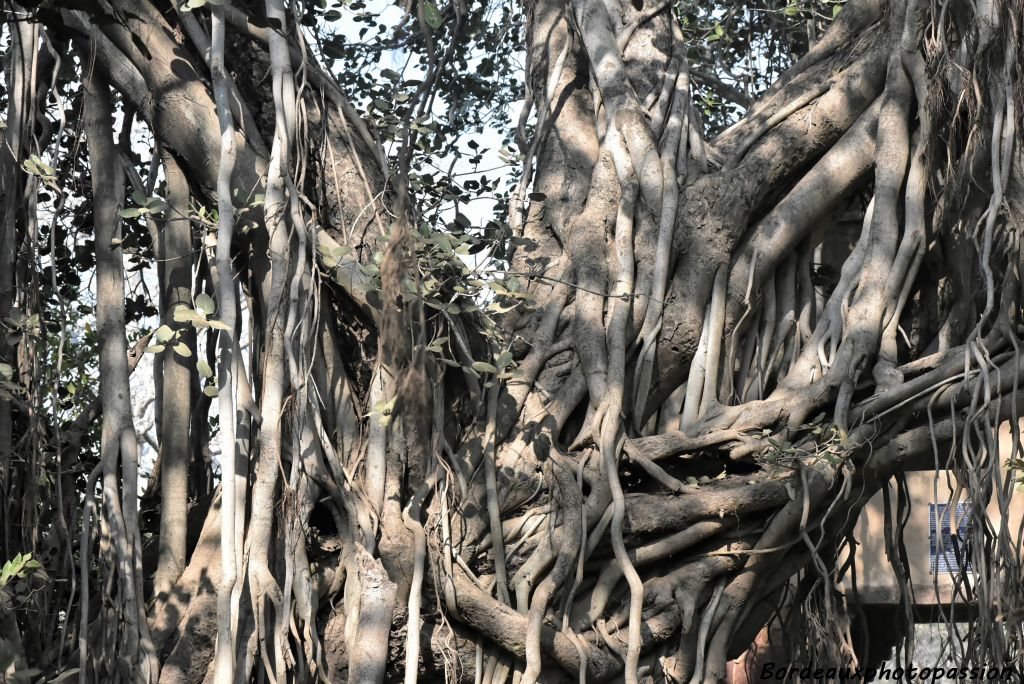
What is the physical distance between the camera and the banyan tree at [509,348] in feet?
7.48

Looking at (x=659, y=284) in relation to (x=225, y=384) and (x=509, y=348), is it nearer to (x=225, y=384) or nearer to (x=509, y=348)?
(x=509, y=348)

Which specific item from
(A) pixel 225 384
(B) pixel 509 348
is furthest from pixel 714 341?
(A) pixel 225 384

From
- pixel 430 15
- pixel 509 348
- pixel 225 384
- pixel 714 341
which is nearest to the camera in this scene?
pixel 225 384

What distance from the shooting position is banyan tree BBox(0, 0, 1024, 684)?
2.28 meters

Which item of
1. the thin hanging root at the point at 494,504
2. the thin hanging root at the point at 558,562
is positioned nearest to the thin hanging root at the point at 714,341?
the thin hanging root at the point at 558,562

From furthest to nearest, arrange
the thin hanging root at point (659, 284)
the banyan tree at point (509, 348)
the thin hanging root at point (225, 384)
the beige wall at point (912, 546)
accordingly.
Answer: the beige wall at point (912, 546), the thin hanging root at point (659, 284), the banyan tree at point (509, 348), the thin hanging root at point (225, 384)

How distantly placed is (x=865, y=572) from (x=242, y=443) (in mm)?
4279

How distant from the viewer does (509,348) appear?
262 centimetres

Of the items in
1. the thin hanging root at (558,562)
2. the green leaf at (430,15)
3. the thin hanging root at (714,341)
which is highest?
the green leaf at (430,15)

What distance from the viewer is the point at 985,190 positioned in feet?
9.37

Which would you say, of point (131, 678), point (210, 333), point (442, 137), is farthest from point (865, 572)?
point (131, 678)

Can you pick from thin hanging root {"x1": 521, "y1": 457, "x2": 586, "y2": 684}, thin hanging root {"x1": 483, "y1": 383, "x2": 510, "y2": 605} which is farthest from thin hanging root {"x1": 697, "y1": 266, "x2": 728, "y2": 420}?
thin hanging root {"x1": 483, "y1": 383, "x2": 510, "y2": 605}

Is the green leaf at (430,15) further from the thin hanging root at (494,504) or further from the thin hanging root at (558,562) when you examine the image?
the thin hanging root at (558,562)

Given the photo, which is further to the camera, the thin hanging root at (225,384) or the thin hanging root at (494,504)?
the thin hanging root at (494,504)
